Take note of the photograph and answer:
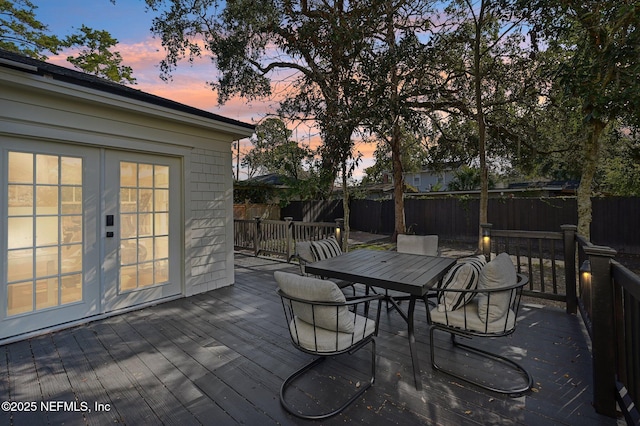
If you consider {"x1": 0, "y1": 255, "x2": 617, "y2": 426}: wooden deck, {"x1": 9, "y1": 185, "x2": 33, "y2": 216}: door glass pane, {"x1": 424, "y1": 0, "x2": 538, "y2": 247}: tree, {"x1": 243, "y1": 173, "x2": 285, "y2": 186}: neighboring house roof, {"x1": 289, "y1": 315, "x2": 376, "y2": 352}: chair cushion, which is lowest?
{"x1": 0, "y1": 255, "x2": 617, "y2": 426}: wooden deck

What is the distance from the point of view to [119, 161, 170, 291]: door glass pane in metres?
3.83

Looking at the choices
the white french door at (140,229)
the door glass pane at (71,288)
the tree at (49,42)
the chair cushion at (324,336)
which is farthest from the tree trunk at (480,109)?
the tree at (49,42)

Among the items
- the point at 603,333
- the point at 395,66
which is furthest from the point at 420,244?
the point at 395,66

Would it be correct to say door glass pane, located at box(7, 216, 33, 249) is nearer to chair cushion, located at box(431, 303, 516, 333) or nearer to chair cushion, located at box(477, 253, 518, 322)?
chair cushion, located at box(431, 303, 516, 333)

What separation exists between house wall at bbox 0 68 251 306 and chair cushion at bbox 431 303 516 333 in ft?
11.5

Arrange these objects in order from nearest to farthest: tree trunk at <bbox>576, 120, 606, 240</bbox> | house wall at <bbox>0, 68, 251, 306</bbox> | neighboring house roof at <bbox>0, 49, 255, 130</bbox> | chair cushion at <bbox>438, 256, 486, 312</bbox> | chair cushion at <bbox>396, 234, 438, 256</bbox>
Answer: chair cushion at <bbox>438, 256, 486, 312</bbox> → neighboring house roof at <bbox>0, 49, 255, 130</bbox> → house wall at <bbox>0, 68, 251, 306</bbox> → chair cushion at <bbox>396, 234, 438, 256</bbox> → tree trunk at <bbox>576, 120, 606, 240</bbox>

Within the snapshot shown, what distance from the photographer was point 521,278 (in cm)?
249

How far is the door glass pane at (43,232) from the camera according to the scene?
3061 mm

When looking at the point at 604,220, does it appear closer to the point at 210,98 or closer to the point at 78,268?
the point at 210,98

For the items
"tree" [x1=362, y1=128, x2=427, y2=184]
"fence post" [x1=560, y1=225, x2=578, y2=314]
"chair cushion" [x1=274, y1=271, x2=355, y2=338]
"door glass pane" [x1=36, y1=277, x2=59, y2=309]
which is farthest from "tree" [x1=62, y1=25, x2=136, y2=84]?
"fence post" [x1=560, y1=225, x2=578, y2=314]

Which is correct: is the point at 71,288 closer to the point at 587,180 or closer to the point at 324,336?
the point at 324,336

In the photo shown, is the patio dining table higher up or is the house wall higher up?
the house wall

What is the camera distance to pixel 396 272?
2.81 meters

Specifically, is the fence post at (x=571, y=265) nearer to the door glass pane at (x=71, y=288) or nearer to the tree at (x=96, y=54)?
the door glass pane at (x=71, y=288)
